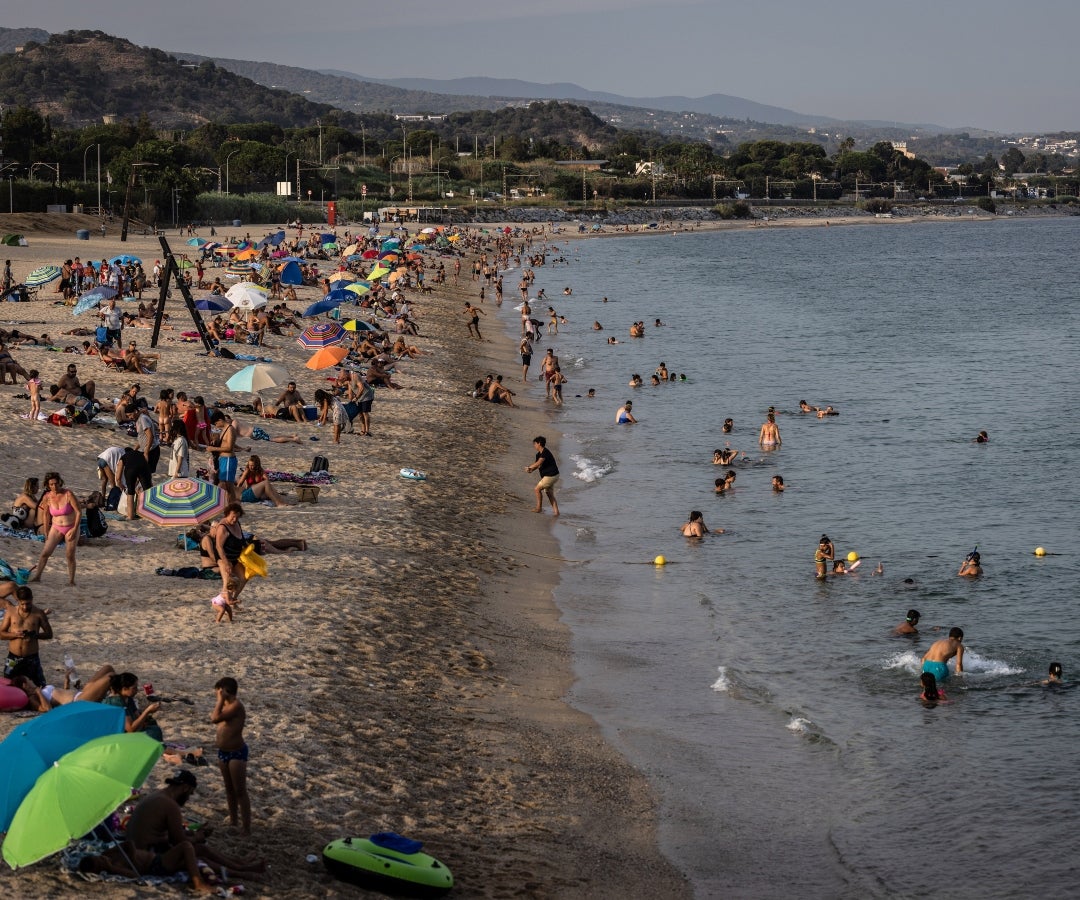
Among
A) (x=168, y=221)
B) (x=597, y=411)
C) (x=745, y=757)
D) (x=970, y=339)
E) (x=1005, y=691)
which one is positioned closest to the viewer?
(x=745, y=757)

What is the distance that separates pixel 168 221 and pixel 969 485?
222ft

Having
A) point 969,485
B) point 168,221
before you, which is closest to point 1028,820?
point 969,485

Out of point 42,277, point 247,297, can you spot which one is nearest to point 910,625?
point 247,297

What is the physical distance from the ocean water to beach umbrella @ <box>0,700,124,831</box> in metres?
4.48

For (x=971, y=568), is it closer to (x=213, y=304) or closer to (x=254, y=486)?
(x=254, y=486)

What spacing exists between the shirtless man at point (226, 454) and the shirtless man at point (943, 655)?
27.1 feet

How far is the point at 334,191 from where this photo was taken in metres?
128

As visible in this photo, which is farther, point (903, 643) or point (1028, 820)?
point (903, 643)

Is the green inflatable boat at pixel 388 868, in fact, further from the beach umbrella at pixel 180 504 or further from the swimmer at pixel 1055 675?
the swimmer at pixel 1055 675

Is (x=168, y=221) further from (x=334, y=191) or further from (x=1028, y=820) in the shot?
(x=1028, y=820)

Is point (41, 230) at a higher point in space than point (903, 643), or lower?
higher

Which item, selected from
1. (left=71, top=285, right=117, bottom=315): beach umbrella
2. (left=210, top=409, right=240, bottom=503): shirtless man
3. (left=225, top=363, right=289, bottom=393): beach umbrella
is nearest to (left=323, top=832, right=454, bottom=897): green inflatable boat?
(left=210, top=409, right=240, bottom=503): shirtless man

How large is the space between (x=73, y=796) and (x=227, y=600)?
18.5 feet

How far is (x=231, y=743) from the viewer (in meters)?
8.52
